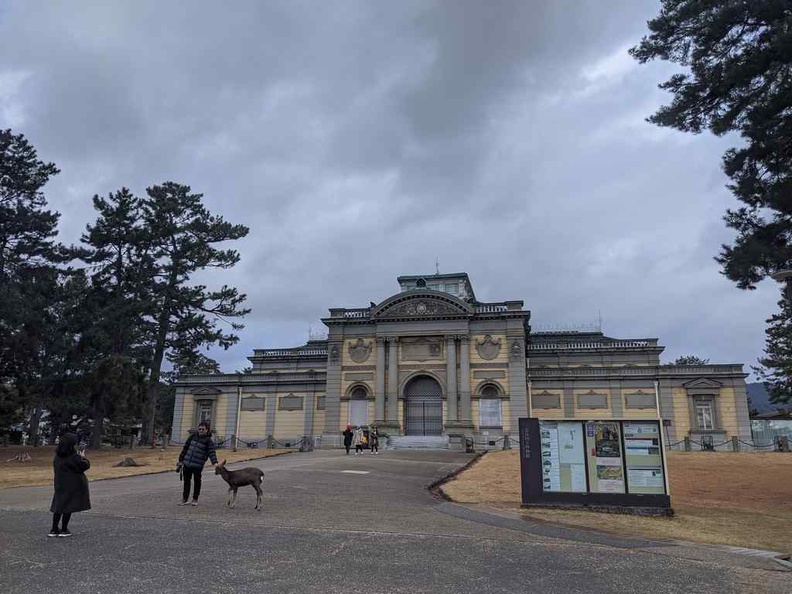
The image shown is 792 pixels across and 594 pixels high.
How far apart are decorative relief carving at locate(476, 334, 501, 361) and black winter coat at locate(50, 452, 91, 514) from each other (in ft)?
122

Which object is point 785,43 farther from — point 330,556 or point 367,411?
point 367,411

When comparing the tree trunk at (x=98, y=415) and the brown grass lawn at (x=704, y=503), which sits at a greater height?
the tree trunk at (x=98, y=415)

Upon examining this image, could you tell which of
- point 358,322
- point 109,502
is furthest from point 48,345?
point 109,502

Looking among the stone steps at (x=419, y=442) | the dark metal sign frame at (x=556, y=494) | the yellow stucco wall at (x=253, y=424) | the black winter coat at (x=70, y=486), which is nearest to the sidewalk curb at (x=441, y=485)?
the dark metal sign frame at (x=556, y=494)

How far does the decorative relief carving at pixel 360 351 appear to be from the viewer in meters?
46.6

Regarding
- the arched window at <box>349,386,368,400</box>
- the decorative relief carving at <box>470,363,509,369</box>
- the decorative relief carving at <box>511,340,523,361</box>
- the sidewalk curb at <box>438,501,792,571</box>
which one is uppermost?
the decorative relief carving at <box>511,340,523,361</box>

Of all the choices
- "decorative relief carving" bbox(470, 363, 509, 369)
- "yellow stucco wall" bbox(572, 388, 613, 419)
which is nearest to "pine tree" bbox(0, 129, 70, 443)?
"decorative relief carving" bbox(470, 363, 509, 369)

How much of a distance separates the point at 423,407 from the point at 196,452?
113 feet

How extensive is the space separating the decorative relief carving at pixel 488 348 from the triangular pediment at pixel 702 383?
44.9 feet

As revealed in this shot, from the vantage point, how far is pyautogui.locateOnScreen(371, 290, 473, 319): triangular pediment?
45.5 m

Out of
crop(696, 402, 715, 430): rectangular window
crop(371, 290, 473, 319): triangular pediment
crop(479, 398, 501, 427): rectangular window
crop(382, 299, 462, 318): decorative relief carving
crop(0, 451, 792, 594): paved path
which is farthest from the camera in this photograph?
crop(382, 299, 462, 318): decorative relief carving

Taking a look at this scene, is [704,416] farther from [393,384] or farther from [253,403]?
[253,403]

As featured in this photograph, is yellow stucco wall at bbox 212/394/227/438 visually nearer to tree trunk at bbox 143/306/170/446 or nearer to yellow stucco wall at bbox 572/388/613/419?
tree trunk at bbox 143/306/170/446

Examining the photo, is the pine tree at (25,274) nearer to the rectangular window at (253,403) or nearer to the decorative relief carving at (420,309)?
the rectangular window at (253,403)
